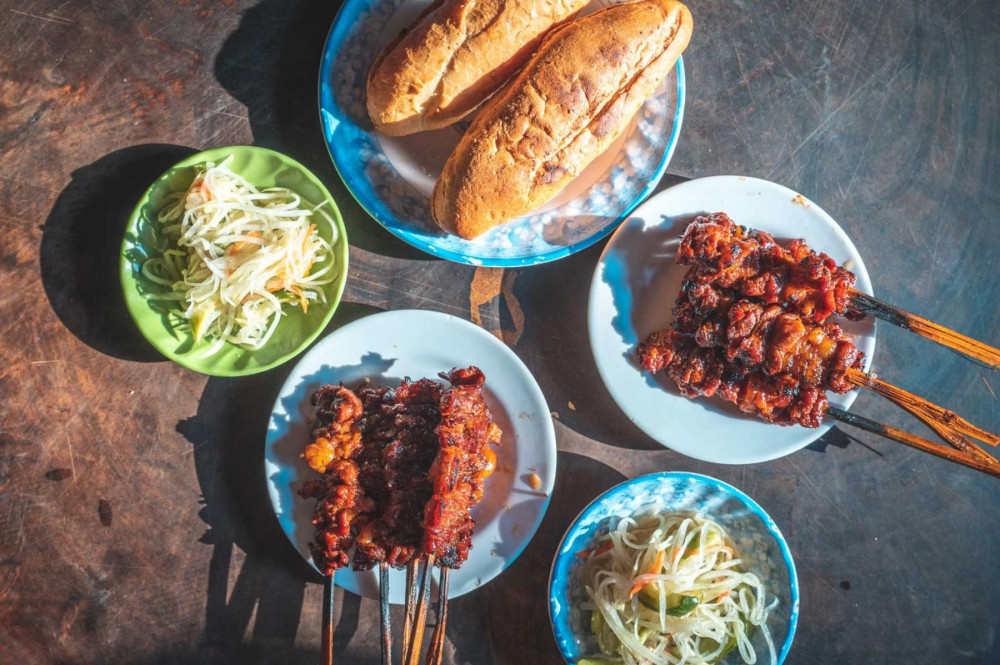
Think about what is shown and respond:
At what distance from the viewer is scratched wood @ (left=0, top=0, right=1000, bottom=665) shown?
3080mm

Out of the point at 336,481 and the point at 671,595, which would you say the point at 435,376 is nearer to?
the point at 336,481

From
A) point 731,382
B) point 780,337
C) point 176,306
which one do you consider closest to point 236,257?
point 176,306

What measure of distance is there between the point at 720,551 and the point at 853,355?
1053mm

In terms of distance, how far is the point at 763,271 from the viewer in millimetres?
2848

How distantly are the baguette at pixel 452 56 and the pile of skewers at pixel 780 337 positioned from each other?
3.54ft

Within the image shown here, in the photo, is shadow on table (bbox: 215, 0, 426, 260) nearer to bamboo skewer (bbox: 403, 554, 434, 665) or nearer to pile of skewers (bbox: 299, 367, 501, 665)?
pile of skewers (bbox: 299, 367, 501, 665)

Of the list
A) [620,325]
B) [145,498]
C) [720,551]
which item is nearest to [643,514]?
[720,551]

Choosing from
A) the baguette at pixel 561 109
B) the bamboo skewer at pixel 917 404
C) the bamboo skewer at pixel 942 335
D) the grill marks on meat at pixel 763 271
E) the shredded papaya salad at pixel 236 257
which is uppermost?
the baguette at pixel 561 109

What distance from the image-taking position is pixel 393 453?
271 centimetres

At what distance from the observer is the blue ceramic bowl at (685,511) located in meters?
2.86

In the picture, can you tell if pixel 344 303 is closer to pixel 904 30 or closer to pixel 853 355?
pixel 853 355

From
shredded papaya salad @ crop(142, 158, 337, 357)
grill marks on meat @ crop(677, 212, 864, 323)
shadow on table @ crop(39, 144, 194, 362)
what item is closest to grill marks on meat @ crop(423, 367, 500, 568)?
shredded papaya salad @ crop(142, 158, 337, 357)

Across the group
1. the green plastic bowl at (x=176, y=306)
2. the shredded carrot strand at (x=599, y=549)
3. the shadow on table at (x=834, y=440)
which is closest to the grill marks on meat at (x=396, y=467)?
the green plastic bowl at (x=176, y=306)

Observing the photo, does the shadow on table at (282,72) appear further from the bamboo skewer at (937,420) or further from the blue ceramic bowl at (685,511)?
the bamboo skewer at (937,420)
